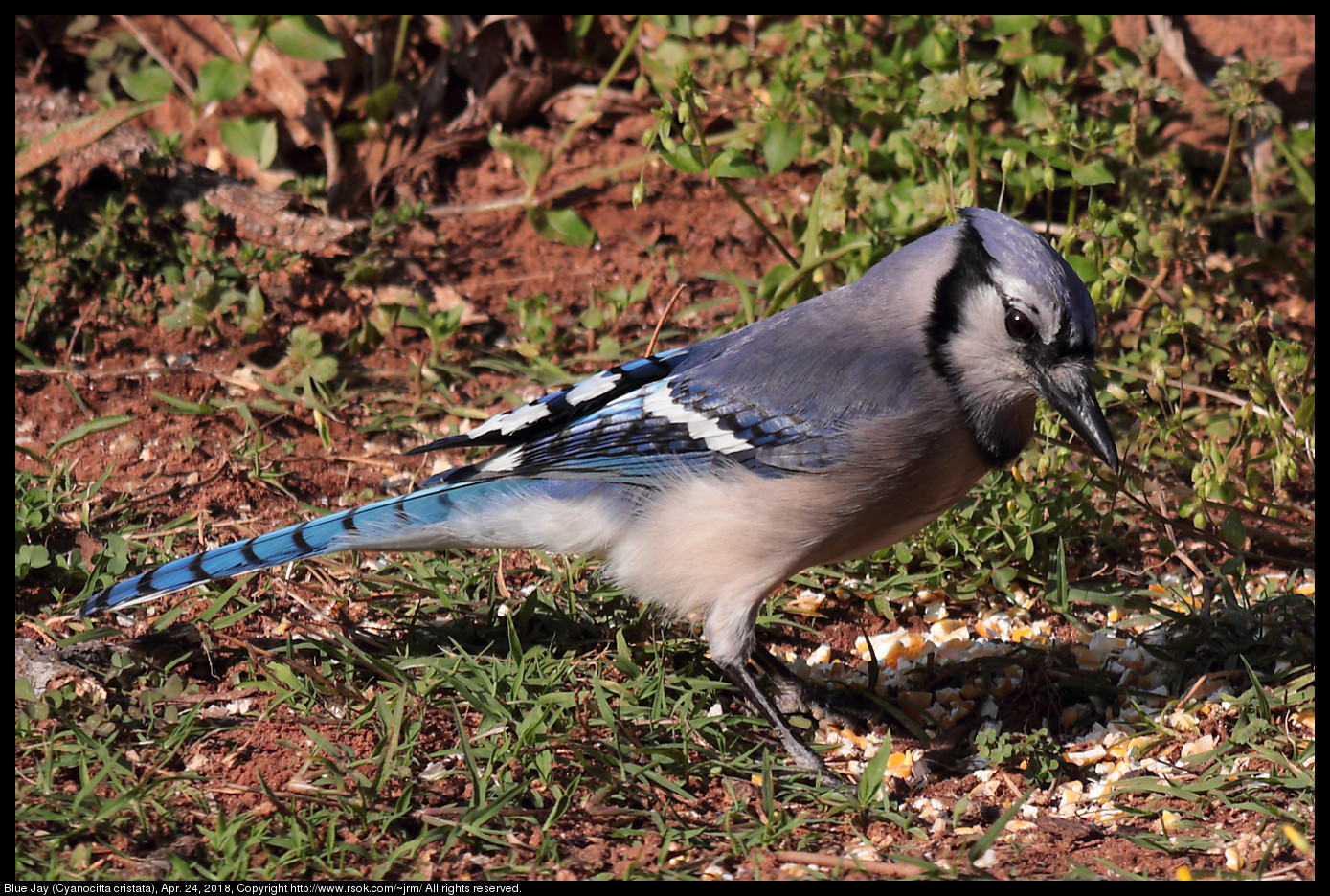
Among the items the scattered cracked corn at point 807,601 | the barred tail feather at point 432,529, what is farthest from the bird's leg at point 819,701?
the barred tail feather at point 432,529

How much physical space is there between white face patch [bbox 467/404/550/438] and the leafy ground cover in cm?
50

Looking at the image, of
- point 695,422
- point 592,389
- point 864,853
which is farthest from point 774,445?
point 864,853

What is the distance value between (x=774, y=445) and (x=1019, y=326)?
2.04 feet

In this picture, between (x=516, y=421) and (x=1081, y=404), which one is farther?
(x=516, y=421)

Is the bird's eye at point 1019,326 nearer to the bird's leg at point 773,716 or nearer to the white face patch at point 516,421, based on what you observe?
the bird's leg at point 773,716

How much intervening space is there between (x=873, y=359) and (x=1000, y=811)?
107 centimetres

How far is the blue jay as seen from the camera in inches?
117

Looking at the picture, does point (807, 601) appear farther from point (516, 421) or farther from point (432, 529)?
point (432, 529)

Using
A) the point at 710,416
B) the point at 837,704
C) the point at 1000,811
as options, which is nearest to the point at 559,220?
the point at 710,416

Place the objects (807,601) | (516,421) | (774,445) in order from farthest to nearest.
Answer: (807,601), (516,421), (774,445)

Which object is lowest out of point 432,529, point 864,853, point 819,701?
point 819,701

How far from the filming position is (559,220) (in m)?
4.97

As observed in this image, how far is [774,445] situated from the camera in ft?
10.1
